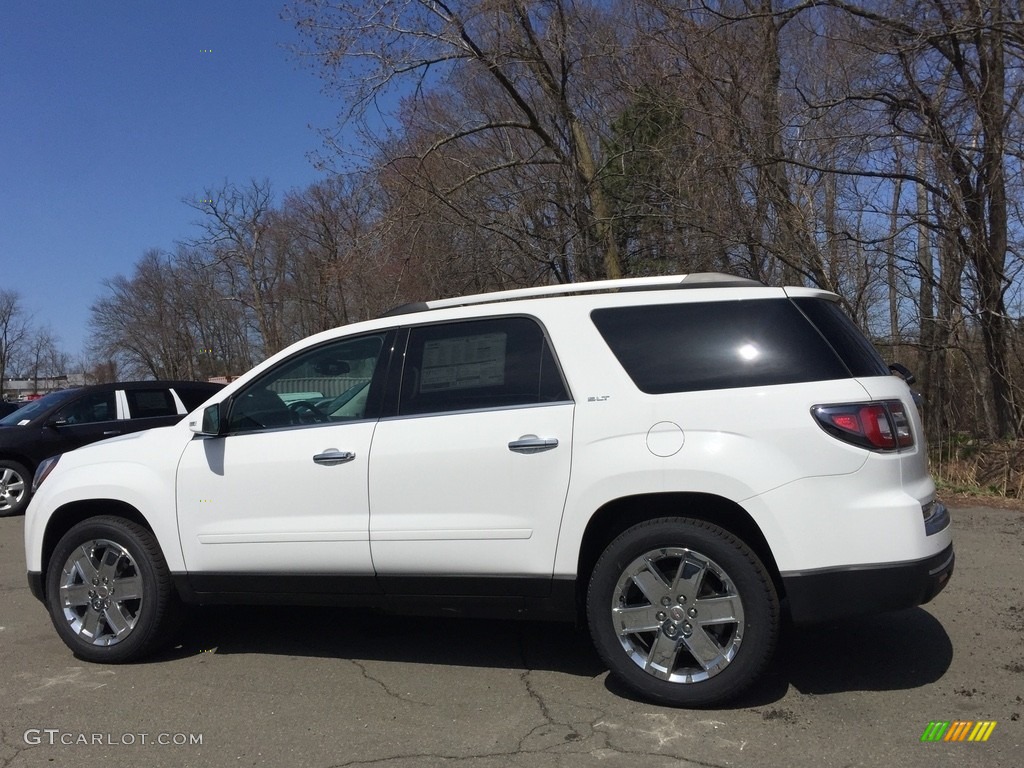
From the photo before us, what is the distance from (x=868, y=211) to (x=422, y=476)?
918 cm

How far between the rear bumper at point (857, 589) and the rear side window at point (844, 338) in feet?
2.86

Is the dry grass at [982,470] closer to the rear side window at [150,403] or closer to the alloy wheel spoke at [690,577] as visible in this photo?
the alloy wheel spoke at [690,577]

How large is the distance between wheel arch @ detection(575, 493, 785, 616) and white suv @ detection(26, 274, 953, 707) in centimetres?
1

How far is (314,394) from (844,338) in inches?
113

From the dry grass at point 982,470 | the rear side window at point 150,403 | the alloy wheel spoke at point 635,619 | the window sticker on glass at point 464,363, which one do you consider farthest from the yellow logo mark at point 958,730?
the rear side window at point 150,403

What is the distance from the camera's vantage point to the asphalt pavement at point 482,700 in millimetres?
3631

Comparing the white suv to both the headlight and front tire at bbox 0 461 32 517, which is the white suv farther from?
front tire at bbox 0 461 32 517

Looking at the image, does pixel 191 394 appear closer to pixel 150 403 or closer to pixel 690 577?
pixel 150 403

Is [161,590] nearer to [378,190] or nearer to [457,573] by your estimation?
[457,573]

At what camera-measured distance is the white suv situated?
378cm

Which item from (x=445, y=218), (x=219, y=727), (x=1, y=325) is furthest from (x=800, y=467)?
(x=1, y=325)

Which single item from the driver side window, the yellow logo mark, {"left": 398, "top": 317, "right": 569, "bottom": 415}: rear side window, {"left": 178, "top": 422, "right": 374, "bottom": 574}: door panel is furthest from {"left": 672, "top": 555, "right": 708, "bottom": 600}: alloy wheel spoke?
the driver side window

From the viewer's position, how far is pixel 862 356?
13.3ft

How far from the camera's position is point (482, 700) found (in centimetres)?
423
